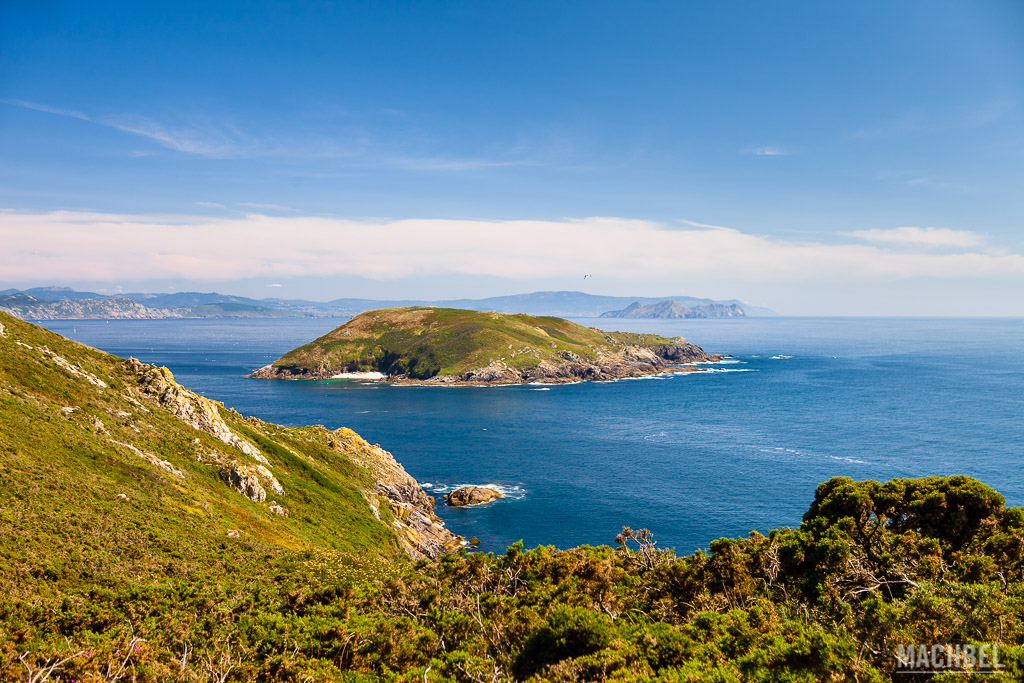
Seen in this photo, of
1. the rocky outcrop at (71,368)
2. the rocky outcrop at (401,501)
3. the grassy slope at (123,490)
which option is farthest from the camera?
the rocky outcrop at (401,501)

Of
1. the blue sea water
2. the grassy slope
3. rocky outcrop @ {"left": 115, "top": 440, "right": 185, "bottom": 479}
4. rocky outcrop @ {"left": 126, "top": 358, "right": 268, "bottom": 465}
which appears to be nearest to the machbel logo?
the grassy slope

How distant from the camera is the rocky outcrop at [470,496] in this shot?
89938mm

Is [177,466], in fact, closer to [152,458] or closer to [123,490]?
[152,458]

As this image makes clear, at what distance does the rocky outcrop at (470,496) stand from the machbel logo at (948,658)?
74.1 m

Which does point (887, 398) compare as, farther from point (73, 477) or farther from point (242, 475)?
point (73, 477)

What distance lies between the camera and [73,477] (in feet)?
139

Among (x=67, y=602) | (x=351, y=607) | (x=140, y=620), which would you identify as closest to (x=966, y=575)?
(x=351, y=607)

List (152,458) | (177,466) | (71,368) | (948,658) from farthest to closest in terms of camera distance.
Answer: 1. (71,368)
2. (177,466)
3. (152,458)
4. (948,658)

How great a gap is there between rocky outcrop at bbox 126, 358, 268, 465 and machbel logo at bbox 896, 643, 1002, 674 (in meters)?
68.3

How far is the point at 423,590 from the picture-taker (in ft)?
117

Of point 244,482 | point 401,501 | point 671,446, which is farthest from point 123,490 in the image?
point 671,446

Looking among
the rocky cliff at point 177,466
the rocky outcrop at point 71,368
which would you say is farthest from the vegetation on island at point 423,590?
the rocky outcrop at point 71,368

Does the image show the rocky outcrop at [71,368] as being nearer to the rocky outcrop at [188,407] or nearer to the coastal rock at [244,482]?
the rocky outcrop at [188,407]

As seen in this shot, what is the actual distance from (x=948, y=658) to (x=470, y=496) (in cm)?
7692
